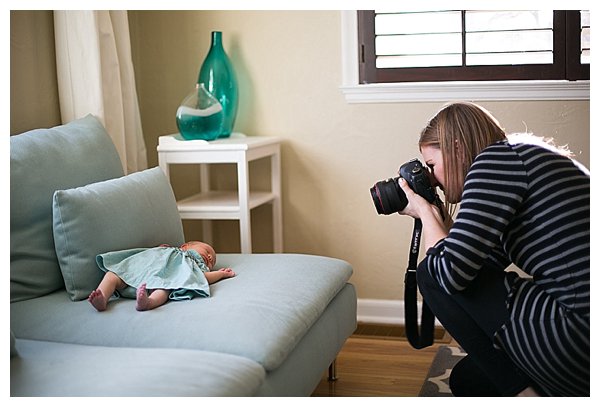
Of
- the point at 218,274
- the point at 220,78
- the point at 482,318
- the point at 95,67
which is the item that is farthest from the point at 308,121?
the point at 482,318

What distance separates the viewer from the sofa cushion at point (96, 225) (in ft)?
7.20

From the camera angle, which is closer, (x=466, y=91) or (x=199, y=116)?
(x=199, y=116)

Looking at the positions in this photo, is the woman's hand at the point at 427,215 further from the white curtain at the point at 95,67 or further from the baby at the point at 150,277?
the white curtain at the point at 95,67

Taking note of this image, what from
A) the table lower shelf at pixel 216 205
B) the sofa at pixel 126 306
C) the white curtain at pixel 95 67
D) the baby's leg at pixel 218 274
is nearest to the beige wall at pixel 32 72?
the white curtain at pixel 95 67

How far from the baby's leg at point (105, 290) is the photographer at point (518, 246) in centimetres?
79

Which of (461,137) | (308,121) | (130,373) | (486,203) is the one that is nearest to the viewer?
(130,373)

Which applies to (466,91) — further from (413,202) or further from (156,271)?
(156,271)

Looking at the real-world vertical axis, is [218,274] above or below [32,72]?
below

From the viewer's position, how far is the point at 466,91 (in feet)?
10.5

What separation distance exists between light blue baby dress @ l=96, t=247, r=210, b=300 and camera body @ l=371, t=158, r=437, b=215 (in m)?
0.52

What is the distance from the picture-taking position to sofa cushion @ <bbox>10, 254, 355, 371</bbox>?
1.89 meters

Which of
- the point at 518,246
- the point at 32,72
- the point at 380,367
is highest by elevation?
the point at 32,72

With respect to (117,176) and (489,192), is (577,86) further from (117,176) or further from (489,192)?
(117,176)

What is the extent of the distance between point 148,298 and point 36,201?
1.39ft
